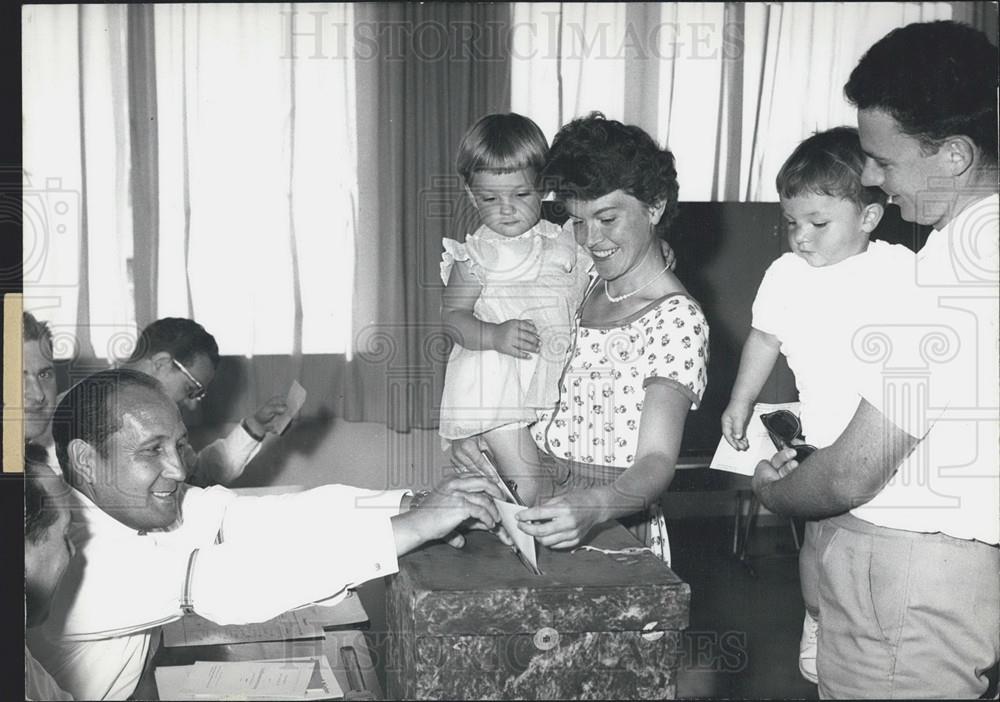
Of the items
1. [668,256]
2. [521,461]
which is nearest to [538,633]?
[521,461]

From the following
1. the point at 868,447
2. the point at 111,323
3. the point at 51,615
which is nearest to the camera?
the point at 868,447

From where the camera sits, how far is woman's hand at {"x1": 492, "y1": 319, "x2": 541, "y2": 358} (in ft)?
5.93

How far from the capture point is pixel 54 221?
5.85ft

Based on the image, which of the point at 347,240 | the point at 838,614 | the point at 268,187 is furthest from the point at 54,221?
the point at 838,614

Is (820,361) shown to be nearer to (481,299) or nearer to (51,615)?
(481,299)

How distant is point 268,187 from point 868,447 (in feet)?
3.97

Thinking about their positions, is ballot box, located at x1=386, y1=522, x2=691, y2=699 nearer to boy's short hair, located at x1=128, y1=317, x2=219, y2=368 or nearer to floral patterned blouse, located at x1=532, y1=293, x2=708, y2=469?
Result: floral patterned blouse, located at x1=532, y1=293, x2=708, y2=469

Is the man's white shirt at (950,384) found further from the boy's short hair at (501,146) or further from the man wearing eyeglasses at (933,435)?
the boy's short hair at (501,146)

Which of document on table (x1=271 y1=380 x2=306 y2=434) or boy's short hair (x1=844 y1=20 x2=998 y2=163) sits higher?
boy's short hair (x1=844 y1=20 x2=998 y2=163)

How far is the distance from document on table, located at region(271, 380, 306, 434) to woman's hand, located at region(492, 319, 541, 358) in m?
0.41

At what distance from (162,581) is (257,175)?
2.56 ft

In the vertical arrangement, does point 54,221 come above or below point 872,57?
below

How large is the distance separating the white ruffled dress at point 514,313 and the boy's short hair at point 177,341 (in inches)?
18.7

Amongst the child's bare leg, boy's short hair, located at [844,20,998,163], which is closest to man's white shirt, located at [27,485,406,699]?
the child's bare leg
